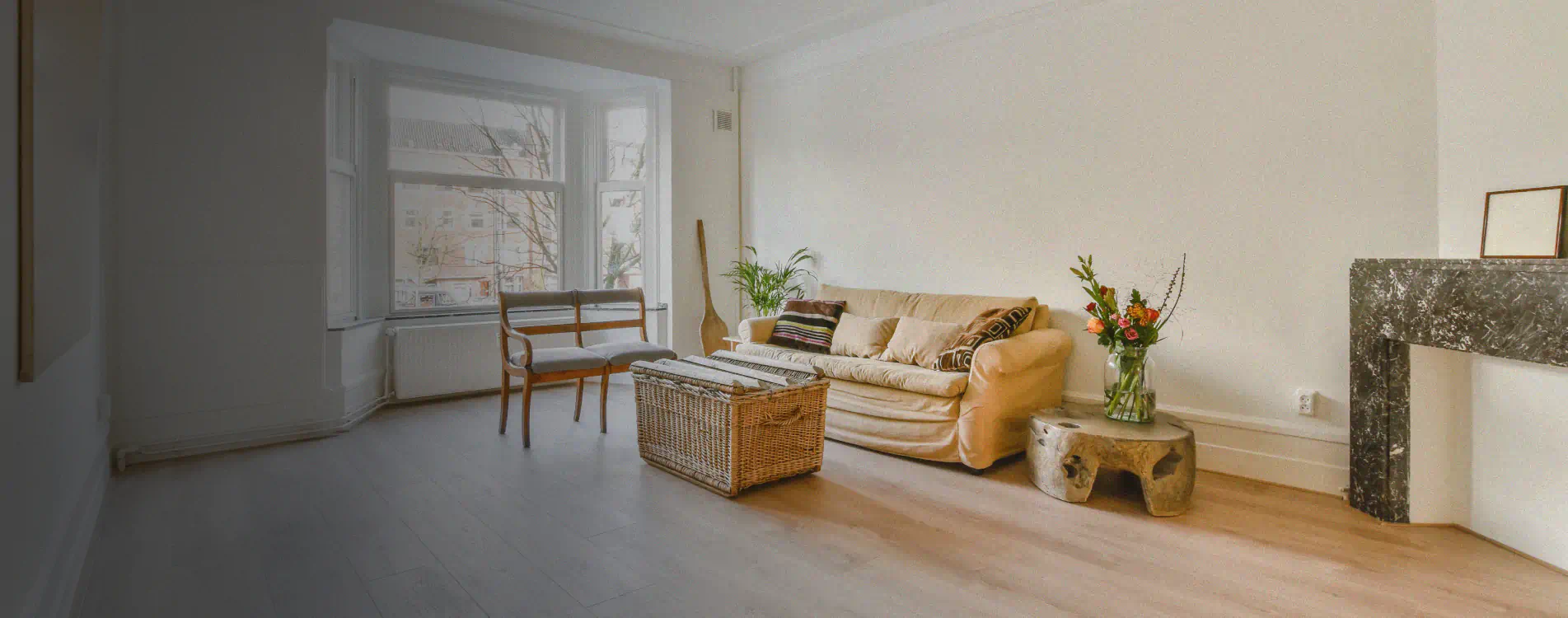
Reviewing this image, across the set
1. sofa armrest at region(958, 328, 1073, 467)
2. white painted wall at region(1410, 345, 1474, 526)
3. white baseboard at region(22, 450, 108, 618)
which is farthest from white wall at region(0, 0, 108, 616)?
white painted wall at region(1410, 345, 1474, 526)

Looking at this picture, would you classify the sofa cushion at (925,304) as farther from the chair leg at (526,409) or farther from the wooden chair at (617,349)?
the chair leg at (526,409)

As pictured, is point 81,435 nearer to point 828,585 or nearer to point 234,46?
point 234,46

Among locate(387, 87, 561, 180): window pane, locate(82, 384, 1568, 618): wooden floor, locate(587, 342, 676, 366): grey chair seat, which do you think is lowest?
locate(82, 384, 1568, 618): wooden floor

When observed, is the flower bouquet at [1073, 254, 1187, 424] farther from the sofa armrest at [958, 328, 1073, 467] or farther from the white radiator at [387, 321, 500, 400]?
the white radiator at [387, 321, 500, 400]

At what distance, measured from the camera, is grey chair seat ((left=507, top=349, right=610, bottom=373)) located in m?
3.94

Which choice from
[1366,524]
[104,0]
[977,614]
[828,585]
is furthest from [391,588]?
[1366,524]

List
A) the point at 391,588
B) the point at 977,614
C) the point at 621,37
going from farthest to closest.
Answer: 1. the point at 621,37
2. the point at 391,588
3. the point at 977,614

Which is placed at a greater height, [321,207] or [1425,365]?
[321,207]

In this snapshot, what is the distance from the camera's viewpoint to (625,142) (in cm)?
602

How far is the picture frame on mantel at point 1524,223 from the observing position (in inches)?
92.0

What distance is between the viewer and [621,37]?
5285 mm

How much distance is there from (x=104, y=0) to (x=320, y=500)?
2373 millimetres

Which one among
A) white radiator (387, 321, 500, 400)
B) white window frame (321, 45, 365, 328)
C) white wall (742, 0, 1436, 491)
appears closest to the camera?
white wall (742, 0, 1436, 491)

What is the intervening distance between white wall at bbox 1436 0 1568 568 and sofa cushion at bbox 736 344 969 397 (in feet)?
6.04
